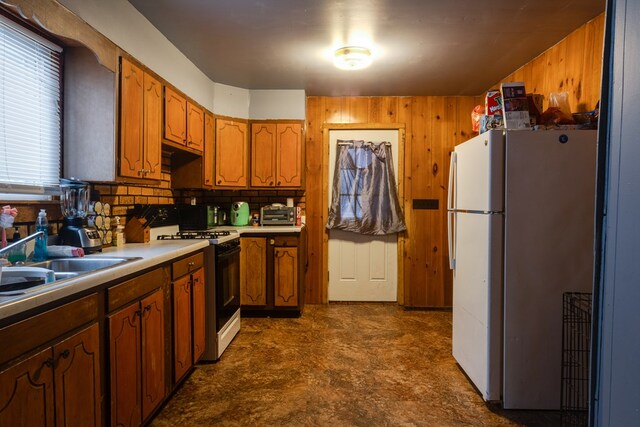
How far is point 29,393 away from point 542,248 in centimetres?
237

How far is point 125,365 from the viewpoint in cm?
169

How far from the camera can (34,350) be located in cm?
117

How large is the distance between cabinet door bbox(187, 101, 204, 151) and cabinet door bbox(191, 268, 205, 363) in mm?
1231

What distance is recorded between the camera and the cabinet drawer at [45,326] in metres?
1.08

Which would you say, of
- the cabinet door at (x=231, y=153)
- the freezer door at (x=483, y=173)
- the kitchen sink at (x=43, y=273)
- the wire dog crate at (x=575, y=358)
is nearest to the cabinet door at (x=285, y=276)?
the cabinet door at (x=231, y=153)

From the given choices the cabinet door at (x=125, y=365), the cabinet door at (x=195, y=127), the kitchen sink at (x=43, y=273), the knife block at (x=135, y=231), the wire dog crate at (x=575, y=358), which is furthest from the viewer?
the cabinet door at (x=195, y=127)

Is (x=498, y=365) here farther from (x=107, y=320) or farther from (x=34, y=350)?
(x=34, y=350)

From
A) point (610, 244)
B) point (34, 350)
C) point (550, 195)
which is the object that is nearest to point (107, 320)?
point (34, 350)

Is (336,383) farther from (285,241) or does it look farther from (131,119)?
(131,119)

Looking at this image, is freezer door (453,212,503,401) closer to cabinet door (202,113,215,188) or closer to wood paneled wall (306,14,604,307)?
wood paneled wall (306,14,604,307)

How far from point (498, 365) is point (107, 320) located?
2.04 meters

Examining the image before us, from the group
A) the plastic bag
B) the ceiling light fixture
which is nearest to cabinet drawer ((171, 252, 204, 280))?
the ceiling light fixture

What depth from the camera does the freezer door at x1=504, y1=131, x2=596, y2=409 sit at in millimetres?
2158

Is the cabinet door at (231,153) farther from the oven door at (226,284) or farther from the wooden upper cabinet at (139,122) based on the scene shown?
the wooden upper cabinet at (139,122)
